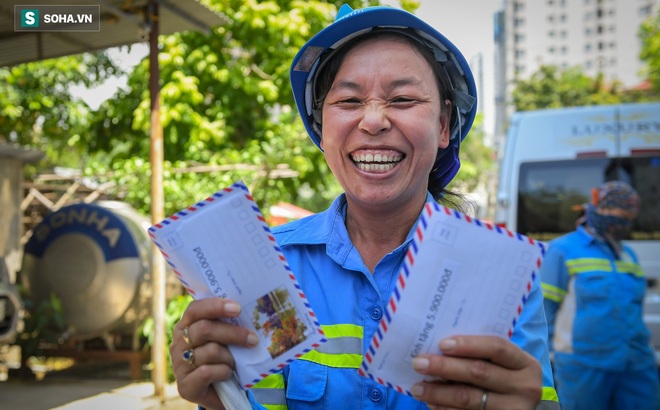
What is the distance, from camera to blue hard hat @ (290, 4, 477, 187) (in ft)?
5.64

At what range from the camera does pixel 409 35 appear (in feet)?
5.75

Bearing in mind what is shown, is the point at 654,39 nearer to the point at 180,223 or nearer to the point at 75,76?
the point at 75,76

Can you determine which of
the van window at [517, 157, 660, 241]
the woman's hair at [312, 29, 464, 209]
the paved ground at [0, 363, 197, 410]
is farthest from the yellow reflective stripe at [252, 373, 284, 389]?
the van window at [517, 157, 660, 241]

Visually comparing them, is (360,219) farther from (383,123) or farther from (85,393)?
(85,393)

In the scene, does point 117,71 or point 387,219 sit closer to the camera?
point 387,219

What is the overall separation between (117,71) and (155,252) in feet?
16.2

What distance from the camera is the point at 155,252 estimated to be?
591cm

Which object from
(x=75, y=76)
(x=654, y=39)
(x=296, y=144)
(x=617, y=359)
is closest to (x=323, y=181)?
(x=296, y=144)

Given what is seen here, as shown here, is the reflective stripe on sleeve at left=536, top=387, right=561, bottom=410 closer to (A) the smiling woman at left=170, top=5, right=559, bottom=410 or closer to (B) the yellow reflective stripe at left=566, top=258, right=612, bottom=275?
(A) the smiling woman at left=170, top=5, right=559, bottom=410

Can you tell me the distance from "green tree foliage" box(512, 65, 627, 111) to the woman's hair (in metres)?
33.3

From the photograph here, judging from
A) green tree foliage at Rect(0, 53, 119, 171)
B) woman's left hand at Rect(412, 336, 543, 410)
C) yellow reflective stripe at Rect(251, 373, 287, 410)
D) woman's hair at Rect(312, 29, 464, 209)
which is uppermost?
green tree foliage at Rect(0, 53, 119, 171)

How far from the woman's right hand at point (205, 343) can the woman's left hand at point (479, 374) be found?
1.30ft

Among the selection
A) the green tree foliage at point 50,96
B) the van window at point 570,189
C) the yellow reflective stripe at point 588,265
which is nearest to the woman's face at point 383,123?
the yellow reflective stripe at point 588,265

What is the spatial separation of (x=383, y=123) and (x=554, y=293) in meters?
3.41
